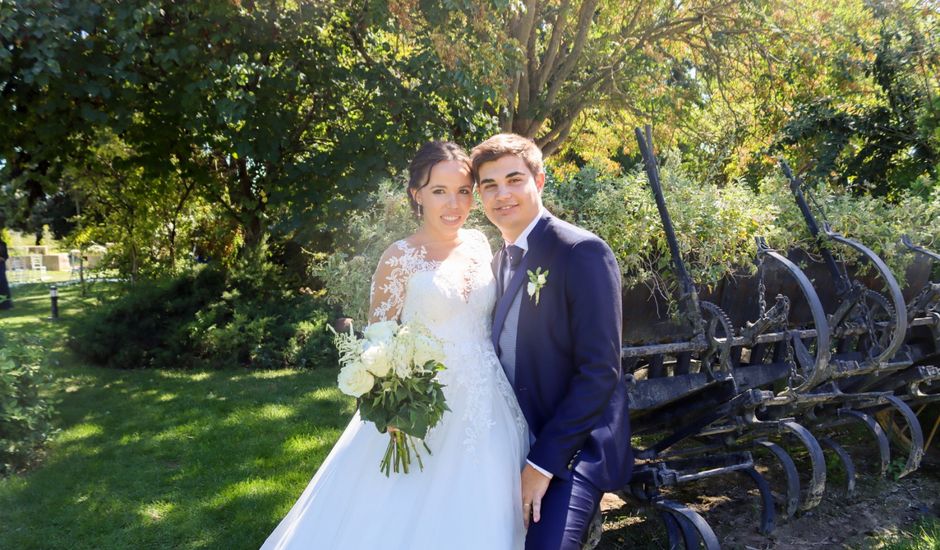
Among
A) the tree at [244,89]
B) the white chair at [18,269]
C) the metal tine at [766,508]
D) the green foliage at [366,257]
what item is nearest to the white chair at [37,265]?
the white chair at [18,269]

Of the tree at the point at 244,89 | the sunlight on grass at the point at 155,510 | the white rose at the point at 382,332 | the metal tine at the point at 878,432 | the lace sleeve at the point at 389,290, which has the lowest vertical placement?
the sunlight on grass at the point at 155,510

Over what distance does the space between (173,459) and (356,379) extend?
383 cm

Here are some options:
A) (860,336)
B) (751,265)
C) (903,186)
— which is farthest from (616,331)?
(903,186)

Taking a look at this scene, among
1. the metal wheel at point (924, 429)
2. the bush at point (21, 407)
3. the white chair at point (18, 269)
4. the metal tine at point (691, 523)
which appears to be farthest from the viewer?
the white chair at point (18, 269)

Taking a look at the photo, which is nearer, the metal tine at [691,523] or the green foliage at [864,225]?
the metal tine at [691,523]

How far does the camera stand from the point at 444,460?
2279 millimetres

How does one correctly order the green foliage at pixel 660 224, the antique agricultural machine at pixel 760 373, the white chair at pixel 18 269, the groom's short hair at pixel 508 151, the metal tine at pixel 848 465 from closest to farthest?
1. the groom's short hair at pixel 508 151
2. the antique agricultural machine at pixel 760 373
3. the green foliage at pixel 660 224
4. the metal tine at pixel 848 465
5. the white chair at pixel 18 269

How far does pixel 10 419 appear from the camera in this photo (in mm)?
4758

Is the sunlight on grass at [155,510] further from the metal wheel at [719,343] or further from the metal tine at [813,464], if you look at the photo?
the metal tine at [813,464]

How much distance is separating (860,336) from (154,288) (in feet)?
29.4

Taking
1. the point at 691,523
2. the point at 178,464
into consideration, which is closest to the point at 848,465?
the point at 691,523

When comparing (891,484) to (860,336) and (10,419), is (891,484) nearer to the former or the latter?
(860,336)

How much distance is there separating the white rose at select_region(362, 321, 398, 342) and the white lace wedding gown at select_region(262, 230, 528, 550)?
233 millimetres

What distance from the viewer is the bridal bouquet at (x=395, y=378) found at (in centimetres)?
200
